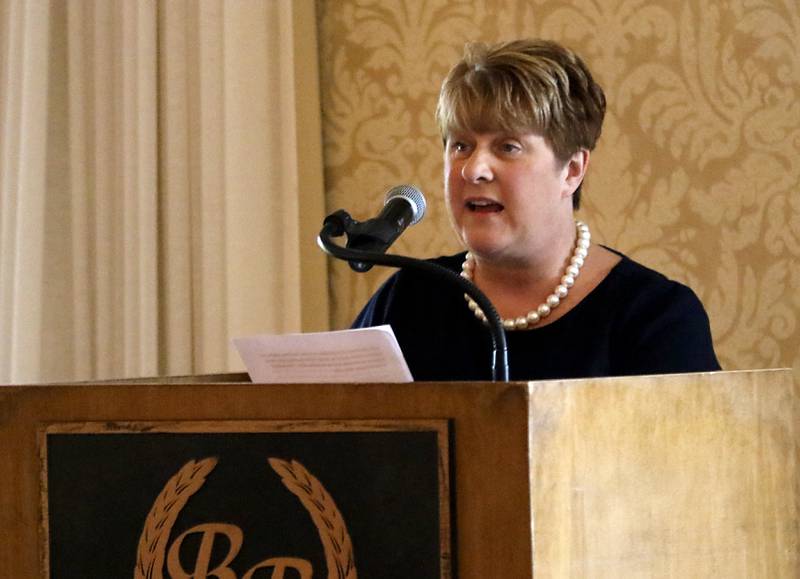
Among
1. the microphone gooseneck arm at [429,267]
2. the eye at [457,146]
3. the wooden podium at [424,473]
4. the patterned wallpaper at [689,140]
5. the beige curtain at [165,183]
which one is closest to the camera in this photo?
the wooden podium at [424,473]

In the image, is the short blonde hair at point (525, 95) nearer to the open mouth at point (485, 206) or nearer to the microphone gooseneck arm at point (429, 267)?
the open mouth at point (485, 206)

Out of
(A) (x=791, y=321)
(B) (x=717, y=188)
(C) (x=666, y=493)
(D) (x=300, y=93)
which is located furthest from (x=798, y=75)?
(C) (x=666, y=493)

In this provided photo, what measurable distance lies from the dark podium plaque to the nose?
80 cm

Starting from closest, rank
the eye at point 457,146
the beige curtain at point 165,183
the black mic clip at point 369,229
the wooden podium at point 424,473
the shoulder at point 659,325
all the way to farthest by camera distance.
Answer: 1. the wooden podium at point 424,473
2. the black mic clip at point 369,229
3. the shoulder at point 659,325
4. the eye at point 457,146
5. the beige curtain at point 165,183

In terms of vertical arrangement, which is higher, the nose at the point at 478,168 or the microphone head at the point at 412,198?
the nose at the point at 478,168

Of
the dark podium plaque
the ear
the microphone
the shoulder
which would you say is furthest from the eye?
the dark podium plaque

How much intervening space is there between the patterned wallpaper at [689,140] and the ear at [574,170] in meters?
0.56

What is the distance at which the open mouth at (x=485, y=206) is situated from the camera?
1.84 m

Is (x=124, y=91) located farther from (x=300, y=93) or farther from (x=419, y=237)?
(x=419, y=237)

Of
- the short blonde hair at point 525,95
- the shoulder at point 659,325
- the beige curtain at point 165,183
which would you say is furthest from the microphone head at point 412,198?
the beige curtain at point 165,183

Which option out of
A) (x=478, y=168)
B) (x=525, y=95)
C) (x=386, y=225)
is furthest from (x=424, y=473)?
(x=525, y=95)

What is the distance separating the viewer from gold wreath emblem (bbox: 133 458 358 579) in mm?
1074

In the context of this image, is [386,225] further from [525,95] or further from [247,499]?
[525,95]

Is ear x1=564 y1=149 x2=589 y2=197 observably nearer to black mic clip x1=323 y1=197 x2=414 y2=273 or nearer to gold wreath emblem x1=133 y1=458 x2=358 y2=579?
black mic clip x1=323 y1=197 x2=414 y2=273
